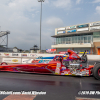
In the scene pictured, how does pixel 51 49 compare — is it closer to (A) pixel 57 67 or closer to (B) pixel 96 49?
(B) pixel 96 49

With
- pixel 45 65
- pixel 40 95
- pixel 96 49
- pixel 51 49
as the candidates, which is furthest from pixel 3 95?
pixel 51 49

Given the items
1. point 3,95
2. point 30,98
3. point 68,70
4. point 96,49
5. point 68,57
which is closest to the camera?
point 30,98

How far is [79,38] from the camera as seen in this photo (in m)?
34.2

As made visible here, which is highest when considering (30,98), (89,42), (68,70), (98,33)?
(98,33)

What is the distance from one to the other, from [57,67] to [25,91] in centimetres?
277

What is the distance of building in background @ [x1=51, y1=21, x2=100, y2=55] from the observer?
31.1 metres

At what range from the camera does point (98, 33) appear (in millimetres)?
30891

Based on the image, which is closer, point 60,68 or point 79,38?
point 60,68

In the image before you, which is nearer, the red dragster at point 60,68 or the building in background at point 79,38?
the red dragster at point 60,68

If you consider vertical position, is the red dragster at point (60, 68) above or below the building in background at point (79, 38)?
below

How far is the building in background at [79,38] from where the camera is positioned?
31125mm

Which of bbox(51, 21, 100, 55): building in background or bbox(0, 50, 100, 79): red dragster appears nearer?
bbox(0, 50, 100, 79): red dragster

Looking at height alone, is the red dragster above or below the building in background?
below

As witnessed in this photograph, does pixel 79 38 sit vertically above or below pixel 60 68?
above
